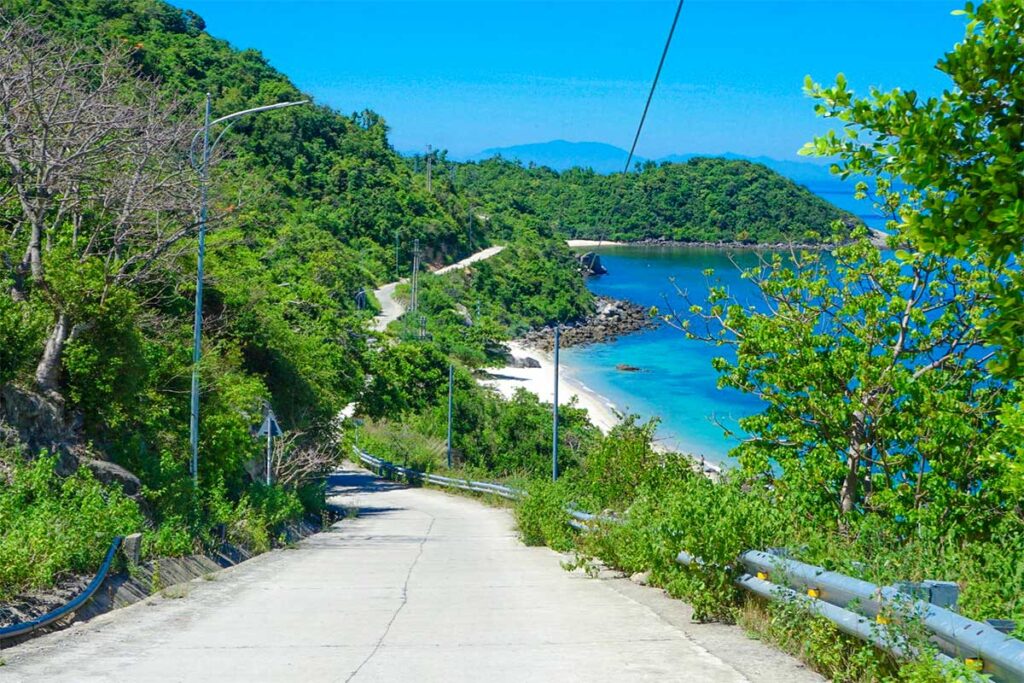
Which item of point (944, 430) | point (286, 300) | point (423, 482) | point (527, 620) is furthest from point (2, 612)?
point (423, 482)

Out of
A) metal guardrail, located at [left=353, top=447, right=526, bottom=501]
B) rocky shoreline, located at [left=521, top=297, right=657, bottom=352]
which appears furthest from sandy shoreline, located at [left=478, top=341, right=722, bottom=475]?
metal guardrail, located at [left=353, top=447, right=526, bottom=501]

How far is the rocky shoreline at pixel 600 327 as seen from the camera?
114 meters

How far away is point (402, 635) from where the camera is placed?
923cm

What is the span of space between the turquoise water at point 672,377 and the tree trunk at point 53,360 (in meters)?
31.2

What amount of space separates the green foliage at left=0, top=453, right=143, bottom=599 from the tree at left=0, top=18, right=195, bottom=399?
3.47m

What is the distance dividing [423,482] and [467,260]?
252ft

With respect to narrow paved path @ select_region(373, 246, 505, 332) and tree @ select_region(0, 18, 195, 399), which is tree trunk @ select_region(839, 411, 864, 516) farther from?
narrow paved path @ select_region(373, 246, 505, 332)

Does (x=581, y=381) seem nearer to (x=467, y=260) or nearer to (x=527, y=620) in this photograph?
(x=467, y=260)

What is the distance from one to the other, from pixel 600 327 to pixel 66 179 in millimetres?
105627

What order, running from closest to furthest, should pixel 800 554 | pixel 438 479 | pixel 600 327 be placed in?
pixel 800 554 → pixel 438 479 → pixel 600 327

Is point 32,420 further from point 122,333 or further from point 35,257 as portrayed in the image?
point 35,257

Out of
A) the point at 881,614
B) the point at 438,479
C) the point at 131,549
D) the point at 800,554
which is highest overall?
the point at 438,479

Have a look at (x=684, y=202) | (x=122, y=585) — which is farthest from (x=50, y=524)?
(x=684, y=202)

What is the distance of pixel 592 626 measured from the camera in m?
9.29
